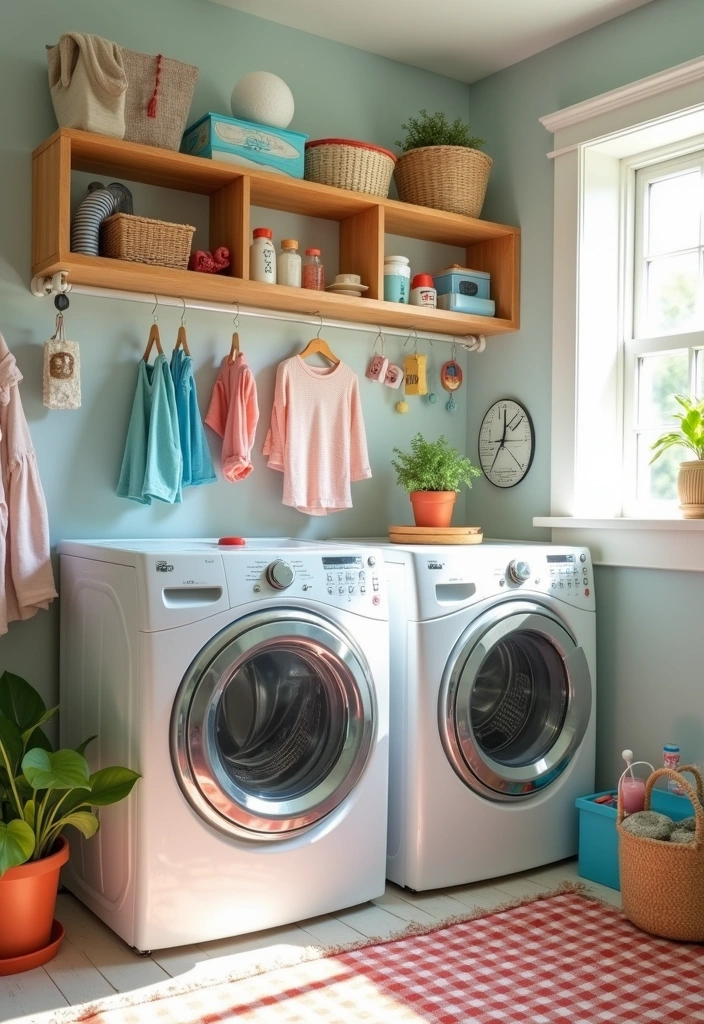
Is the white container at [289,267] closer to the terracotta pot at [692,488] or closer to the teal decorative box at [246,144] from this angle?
the teal decorative box at [246,144]

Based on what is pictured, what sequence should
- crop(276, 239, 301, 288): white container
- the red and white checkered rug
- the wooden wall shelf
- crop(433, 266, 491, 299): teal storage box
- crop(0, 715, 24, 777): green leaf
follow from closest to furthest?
the red and white checkered rug < crop(0, 715, 24, 777): green leaf < the wooden wall shelf < crop(276, 239, 301, 288): white container < crop(433, 266, 491, 299): teal storage box

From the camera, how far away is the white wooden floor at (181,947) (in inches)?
80.7

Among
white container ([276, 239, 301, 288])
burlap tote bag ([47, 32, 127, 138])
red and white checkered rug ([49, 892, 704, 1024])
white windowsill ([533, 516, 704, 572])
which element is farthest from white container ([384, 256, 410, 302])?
red and white checkered rug ([49, 892, 704, 1024])

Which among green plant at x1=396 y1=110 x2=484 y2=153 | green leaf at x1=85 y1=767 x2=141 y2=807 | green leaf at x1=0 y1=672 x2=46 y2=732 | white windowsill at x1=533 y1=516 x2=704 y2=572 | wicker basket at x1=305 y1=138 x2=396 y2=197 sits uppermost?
green plant at x1=396 y1=110 x2=484 y2=153

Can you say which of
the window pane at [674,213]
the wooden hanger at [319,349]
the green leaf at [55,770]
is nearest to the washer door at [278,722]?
the green leaf at [55,770]

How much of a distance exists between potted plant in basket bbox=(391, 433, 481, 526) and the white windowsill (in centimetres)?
31

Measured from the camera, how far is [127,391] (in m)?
2.78

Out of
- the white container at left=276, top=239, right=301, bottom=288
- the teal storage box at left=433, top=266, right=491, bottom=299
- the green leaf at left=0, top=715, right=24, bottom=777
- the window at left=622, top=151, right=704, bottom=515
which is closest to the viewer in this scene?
the green leaf at left=0, top=715, right=24, bottom=777

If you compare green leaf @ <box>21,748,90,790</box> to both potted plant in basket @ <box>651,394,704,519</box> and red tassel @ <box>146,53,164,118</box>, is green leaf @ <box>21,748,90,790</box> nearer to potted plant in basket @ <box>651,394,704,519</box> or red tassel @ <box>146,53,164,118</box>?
red tassel @ <box>146,53,164,118</box>

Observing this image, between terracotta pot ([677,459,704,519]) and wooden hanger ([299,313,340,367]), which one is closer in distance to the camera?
terracotta pot ([677,459,704,519])

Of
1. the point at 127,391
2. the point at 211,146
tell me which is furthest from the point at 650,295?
the point at 127,391

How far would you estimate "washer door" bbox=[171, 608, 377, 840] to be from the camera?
221 centimetres

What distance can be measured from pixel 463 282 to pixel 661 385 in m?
0.72

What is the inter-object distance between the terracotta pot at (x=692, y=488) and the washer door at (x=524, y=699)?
476 mm
